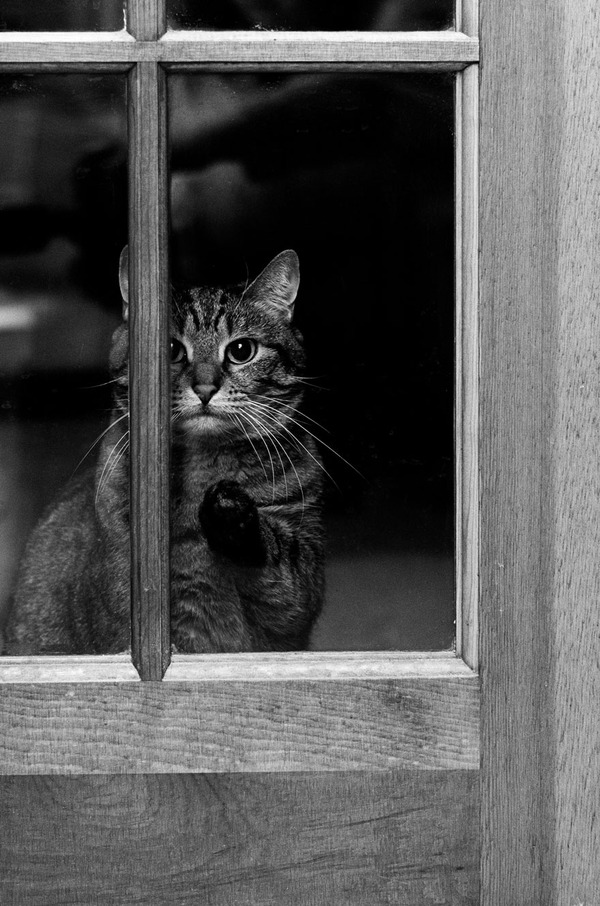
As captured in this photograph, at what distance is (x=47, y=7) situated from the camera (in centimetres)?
75

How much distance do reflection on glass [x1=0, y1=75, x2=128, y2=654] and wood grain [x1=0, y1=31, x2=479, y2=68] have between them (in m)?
0.03

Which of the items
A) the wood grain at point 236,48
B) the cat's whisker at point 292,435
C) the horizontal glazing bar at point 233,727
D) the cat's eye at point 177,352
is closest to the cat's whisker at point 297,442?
the cat's whisker at point 292,435

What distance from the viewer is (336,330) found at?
0.83 meters

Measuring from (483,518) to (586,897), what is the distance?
1.27 ft

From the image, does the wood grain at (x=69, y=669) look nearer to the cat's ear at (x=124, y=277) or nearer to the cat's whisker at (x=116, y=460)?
the cat's whisker at (x=116, y=460)

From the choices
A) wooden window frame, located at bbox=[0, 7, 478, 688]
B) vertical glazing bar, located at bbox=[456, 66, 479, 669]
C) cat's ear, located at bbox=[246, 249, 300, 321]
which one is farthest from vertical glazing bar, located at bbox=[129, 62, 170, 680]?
vertical glazing bar, located at bbox=[456, 66, 479, 669]

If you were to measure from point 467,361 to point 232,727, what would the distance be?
429 millimetres

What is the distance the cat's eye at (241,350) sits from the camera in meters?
0.93

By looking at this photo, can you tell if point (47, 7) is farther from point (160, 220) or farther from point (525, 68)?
point (525, 68)

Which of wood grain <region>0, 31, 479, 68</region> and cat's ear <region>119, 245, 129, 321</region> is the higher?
wood grain <region>0, 31, 479, 68</region>

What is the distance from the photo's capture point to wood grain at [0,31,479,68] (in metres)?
0.74

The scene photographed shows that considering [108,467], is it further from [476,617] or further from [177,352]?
[476,617]

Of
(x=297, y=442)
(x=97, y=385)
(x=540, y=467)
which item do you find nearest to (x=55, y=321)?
(x=97, y=385)

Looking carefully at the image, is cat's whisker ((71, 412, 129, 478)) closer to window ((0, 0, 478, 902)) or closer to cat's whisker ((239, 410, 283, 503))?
window ((0, 0, 478, 902))
